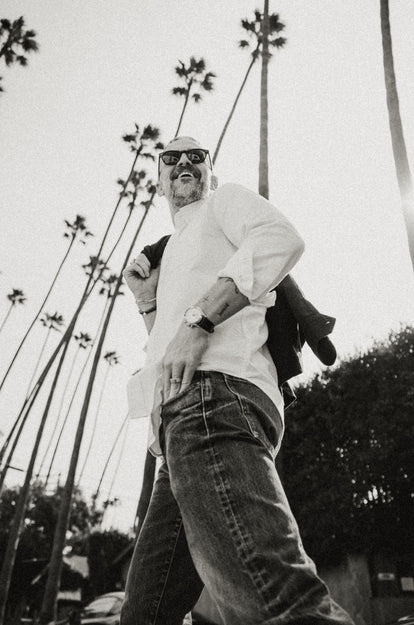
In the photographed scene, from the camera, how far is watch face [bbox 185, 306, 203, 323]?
1455mm

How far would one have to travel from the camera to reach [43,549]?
49312 mm

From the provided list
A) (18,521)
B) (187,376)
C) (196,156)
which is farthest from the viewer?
(18,521)

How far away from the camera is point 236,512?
1.15 meters

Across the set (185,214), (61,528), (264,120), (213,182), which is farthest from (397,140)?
(61,528)

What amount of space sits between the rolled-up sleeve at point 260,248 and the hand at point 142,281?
0.49 meters

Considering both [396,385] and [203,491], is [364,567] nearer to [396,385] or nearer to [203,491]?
[396,385]

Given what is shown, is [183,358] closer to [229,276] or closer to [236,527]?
[229,276]

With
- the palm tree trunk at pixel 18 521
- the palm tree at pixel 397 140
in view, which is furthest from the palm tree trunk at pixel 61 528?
the palm tree at pixel 397 140

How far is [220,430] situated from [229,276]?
1.52ft

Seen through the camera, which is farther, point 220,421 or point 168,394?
point 168,394

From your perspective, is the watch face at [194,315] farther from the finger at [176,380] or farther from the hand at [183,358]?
the finger at [176,380]

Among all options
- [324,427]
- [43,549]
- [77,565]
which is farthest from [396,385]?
[43,549]

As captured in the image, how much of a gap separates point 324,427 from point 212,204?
19.6 m

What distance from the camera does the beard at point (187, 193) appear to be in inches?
84.7
